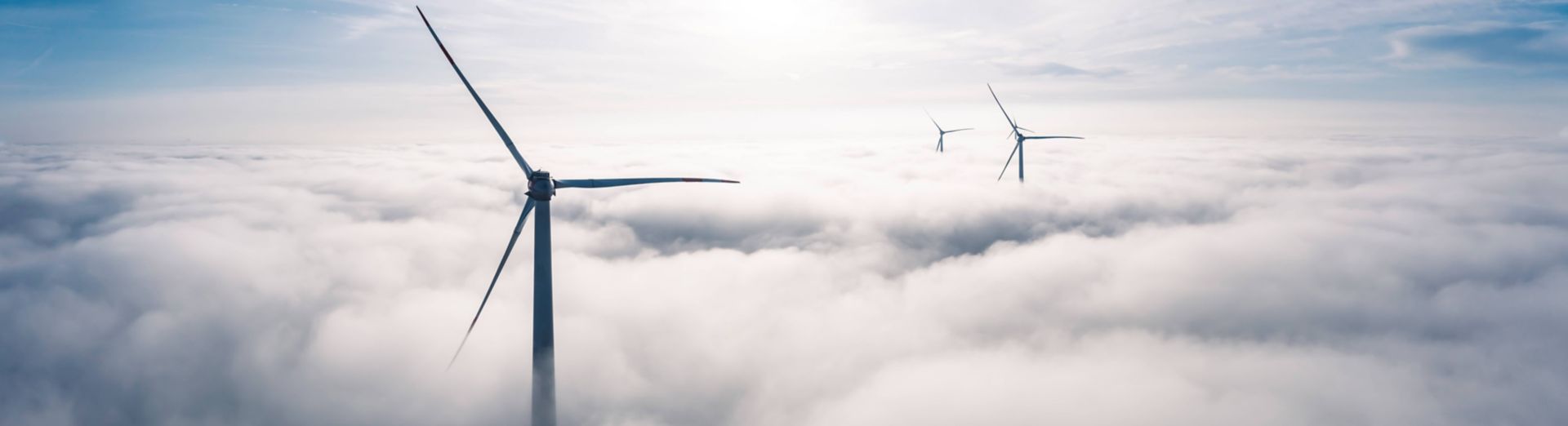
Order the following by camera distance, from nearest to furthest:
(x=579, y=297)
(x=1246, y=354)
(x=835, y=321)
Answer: (x=1246, y=354) → (x=835, y=321) → (x=579, y=297)

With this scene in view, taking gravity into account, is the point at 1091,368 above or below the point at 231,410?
above

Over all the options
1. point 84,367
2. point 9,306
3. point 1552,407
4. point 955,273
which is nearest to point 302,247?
point 9,306

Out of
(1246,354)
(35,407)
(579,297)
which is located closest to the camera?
(35,407)

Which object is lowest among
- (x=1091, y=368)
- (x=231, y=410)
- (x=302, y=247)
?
(x=231, y=410)

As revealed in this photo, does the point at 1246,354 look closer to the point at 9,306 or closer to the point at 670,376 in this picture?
the point at 670,376

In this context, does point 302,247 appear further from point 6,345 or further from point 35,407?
point 35,407

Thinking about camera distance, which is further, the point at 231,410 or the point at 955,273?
the point at 955,273

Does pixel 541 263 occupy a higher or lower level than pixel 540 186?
lower

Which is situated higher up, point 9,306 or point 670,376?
point 9,306

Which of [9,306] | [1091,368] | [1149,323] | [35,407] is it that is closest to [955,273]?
[1149,323]
